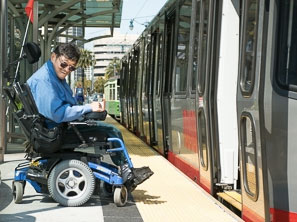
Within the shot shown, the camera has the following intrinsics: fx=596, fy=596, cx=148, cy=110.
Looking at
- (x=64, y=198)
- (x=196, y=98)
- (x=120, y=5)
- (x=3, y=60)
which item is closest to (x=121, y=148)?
(x=64, y=198)

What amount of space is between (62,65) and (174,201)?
1961 mm

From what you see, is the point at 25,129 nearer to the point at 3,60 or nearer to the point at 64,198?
the point at 64,198

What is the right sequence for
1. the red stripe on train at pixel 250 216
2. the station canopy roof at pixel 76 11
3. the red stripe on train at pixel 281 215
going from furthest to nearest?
1. the station canopy roof at pixel 76 11
2. the red stripe on train at pixel 250 216
3. the red stripe on train at pixel 281 215

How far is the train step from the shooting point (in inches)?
252

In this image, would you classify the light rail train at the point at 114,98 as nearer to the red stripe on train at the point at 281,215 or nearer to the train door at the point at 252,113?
the train door at the point at 252,113

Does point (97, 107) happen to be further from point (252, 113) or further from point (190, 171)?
point (190, 171)

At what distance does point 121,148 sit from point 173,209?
847mm

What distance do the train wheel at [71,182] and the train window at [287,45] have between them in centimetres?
231

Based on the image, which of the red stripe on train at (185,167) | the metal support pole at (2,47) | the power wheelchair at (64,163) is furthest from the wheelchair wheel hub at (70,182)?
the metal support pole at (2,47)

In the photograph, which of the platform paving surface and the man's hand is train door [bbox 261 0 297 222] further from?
the man's hand

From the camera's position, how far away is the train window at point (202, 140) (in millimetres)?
7464

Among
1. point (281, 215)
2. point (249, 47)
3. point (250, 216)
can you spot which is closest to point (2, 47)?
point (249, 47)

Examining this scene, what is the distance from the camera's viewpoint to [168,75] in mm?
11195

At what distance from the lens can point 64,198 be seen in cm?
625
